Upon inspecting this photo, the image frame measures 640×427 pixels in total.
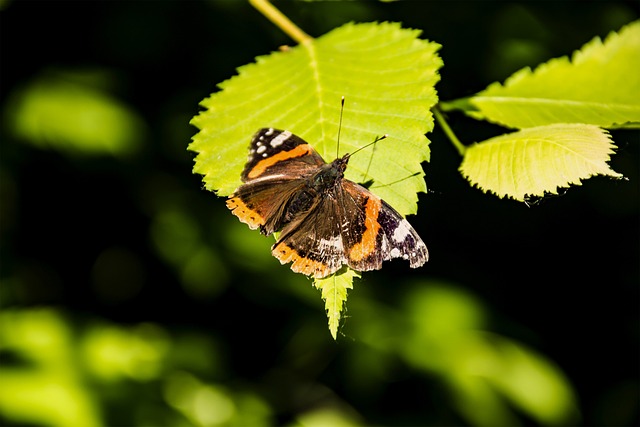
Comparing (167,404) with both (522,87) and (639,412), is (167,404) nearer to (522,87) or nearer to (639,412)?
(522,87)

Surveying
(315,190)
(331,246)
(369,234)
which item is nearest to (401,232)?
(369,234)

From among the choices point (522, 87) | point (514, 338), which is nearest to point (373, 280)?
point (514, 338)

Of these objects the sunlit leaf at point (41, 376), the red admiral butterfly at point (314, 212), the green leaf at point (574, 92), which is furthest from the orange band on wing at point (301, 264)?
the sunlit leaf at point (41, 376)

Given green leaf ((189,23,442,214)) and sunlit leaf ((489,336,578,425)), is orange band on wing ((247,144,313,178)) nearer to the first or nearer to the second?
green leaf ((189,23,442,214))

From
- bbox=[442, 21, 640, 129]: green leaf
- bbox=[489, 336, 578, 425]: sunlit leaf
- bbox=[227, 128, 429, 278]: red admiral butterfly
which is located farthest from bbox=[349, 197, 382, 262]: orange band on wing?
bbox=[489, 336, 578, 425]: sunlit leaf

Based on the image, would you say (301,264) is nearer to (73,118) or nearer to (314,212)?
(314,212)
